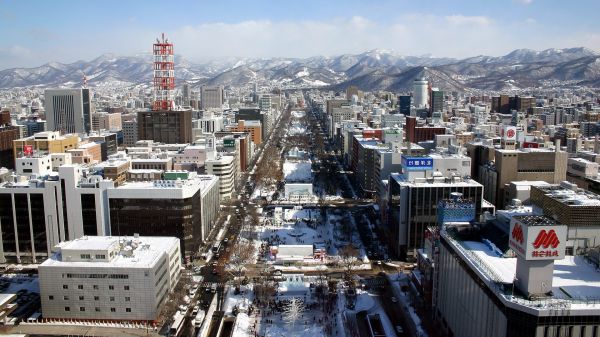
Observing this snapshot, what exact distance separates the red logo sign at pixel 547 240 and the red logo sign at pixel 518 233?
0.47 m

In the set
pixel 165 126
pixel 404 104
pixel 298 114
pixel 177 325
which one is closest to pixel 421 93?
pixel 404 104

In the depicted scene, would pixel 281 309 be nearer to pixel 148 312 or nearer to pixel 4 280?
pixel 148 312

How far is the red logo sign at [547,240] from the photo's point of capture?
53.8 ft

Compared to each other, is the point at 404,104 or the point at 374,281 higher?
the point at 404,104

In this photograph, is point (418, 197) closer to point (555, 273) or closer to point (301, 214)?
point (555, 273)

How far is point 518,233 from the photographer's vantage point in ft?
55.9

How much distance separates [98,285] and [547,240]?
59.4 feet

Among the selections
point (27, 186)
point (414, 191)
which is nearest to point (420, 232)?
point (414, 191)

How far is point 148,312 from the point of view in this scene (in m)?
23.5

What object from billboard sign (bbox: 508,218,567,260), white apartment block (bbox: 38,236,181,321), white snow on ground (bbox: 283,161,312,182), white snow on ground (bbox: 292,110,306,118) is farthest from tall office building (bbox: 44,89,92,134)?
billboard sign (bbox: 508,218,567,260)

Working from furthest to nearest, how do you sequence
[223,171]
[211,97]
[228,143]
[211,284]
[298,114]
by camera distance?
[298,114] → [211,97] → [228,143] → [223,171] → [211,284]

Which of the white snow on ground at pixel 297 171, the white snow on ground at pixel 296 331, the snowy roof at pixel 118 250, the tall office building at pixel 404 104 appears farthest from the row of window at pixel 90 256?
the tall office building at pixel 404 104

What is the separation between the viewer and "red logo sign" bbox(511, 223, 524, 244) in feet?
55.1

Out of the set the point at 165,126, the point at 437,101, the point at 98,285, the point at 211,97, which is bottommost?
the point at 98,285
